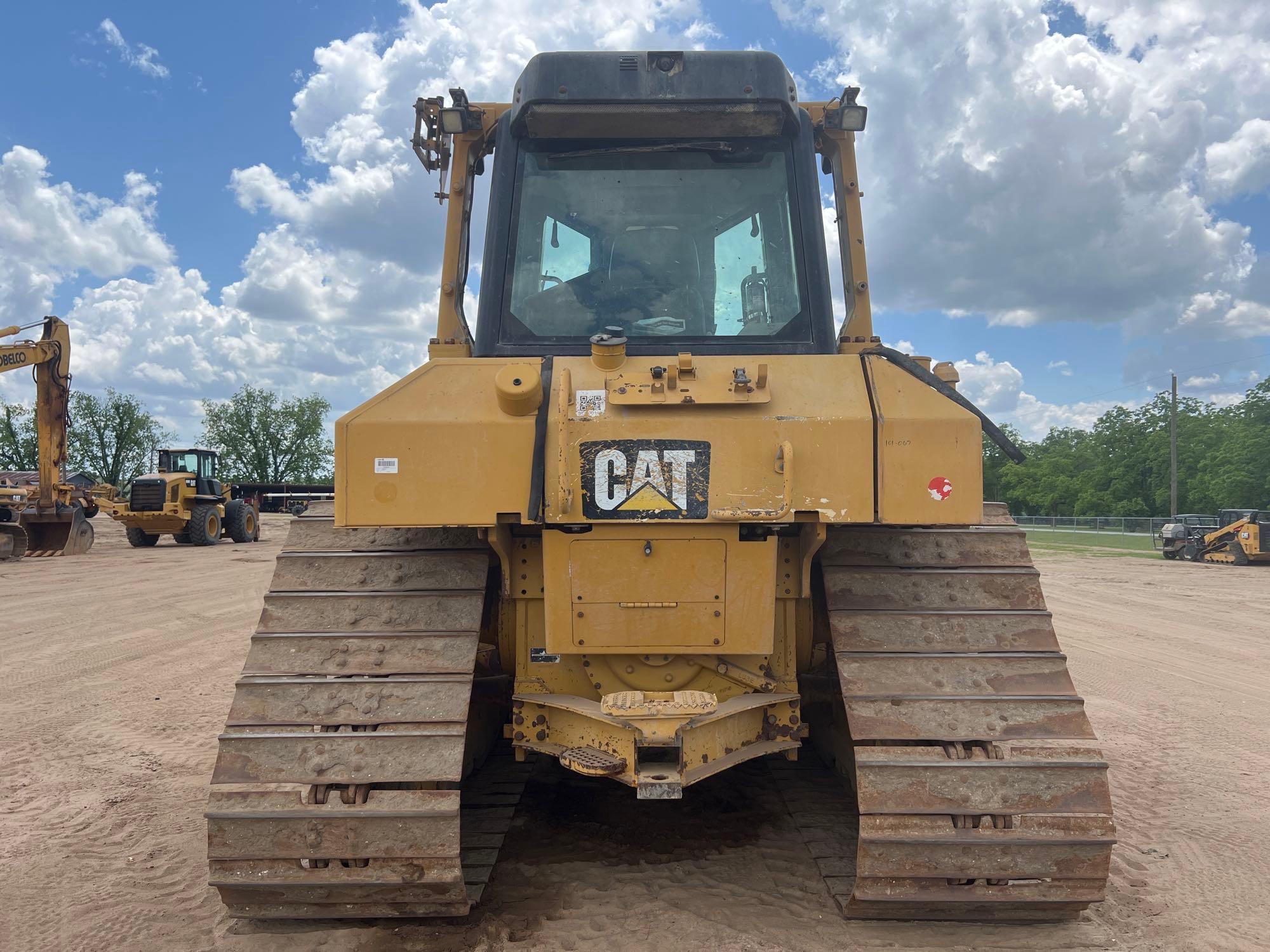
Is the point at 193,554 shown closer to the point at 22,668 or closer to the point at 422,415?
the point at 22,668

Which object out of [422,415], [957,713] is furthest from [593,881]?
[422,415]

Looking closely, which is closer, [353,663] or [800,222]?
[353,663]

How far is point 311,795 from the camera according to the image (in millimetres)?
2980

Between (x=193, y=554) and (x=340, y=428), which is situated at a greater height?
(x=340, y=428)

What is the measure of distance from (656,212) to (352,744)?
2532 millimetres

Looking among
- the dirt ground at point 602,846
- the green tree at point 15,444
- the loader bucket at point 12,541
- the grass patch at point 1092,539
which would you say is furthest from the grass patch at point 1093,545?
the green tree at point 15,444

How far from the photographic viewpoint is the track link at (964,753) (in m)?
2.96

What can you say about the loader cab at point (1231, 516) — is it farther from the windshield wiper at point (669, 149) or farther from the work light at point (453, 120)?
the work light at point (453, 120)

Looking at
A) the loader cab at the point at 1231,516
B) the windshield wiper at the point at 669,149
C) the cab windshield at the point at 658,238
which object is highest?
the windshield wiper at the point at 669,149

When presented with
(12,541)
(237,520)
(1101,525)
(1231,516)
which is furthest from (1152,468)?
(12,541)

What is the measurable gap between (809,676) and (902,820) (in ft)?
3.01

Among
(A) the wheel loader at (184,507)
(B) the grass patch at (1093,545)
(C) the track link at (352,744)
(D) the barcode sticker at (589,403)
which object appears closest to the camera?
(C) the track link at (352,744)

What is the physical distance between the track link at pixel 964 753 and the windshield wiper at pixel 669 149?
1914 mm

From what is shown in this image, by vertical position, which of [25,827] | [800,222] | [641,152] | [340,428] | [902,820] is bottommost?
[25,827]
